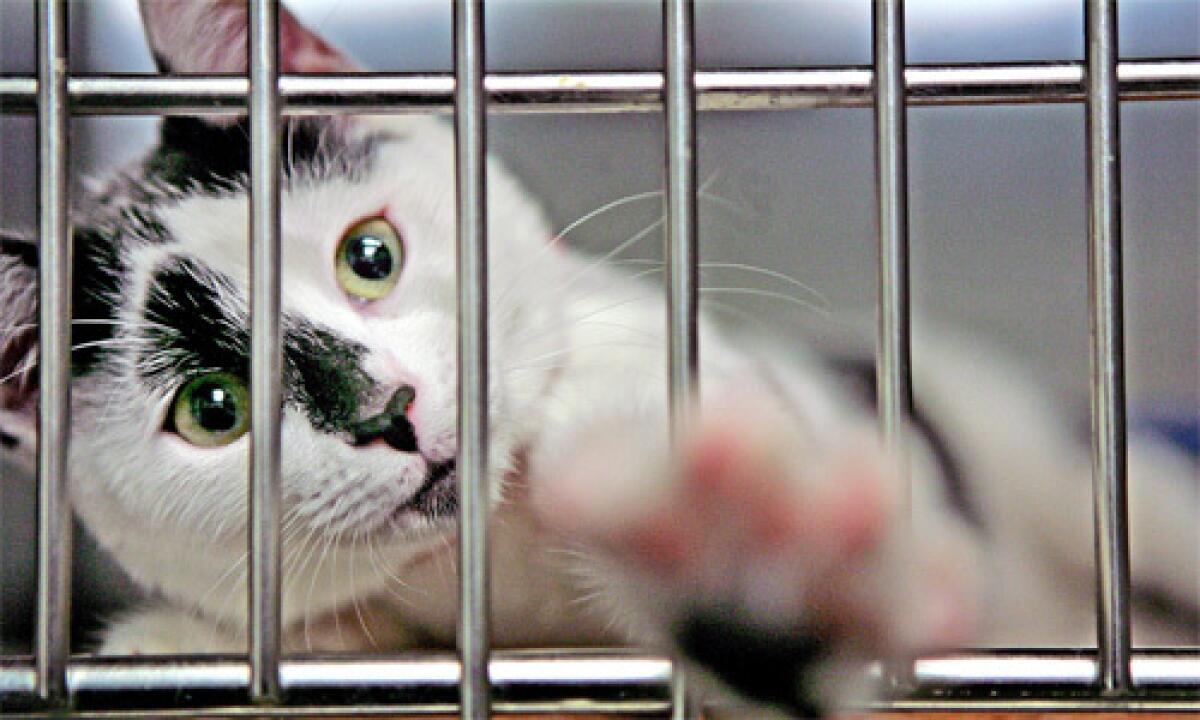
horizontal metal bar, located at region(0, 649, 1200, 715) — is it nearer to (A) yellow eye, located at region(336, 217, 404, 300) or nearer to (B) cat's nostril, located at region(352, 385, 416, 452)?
(B) cat's nostril, located at region(352, 385, 416, 452)

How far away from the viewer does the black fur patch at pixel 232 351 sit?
2.96ft

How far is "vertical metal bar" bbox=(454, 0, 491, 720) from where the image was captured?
1.63ft

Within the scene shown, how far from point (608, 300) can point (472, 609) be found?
24.9 inches

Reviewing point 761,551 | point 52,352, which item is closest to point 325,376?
point 52,352

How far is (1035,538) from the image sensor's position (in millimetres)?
1077

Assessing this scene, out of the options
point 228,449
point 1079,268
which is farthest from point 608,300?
point 1079,268

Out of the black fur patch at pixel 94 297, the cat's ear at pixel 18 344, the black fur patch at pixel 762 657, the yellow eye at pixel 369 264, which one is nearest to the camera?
the black fur patch at pixel 762 657

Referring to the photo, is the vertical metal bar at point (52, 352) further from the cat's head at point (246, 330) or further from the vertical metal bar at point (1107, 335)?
the vertical metal bar at point (1107, 335)

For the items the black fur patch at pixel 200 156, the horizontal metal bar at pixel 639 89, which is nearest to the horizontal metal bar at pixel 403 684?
the horizontal metal bar at pixel 639 89

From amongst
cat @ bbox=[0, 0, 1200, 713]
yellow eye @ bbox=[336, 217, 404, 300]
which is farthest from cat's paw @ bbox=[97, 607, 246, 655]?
yellow eye @ bbox=[336, 217, 404, 300]

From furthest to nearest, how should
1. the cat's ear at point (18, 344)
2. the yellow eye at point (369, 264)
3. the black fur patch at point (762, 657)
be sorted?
the yellow eye at point (369, 264), the cat's ear at point (18, 344), the black fur patch at point (762, 657)

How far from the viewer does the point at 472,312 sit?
1.64ft

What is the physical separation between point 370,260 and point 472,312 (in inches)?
22.5

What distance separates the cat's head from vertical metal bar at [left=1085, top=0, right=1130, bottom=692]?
0.50 m
